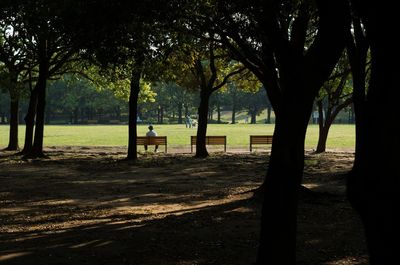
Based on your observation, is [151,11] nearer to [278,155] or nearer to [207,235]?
[207,235]

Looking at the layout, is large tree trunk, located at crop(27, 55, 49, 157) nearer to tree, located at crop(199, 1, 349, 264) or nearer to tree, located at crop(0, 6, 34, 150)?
tree, located at crop(0, 6, 34, 150)

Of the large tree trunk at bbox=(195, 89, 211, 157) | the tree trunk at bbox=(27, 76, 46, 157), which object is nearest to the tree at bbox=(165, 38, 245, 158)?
the large tree trunk at bbox=(195, 89, 211, 157)

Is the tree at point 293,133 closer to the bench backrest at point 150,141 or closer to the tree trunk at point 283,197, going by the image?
the tree trunk at point 283,197

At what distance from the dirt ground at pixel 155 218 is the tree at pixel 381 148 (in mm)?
3543

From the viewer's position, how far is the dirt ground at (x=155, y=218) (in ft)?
24.6

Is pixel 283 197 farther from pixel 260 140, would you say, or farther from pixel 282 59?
pixel 260 140

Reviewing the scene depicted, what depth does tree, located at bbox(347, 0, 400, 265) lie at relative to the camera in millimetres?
3730

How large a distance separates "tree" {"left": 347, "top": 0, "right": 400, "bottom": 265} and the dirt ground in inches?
139

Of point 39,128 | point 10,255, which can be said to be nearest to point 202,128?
point 39,128

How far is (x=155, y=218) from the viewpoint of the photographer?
1038cm

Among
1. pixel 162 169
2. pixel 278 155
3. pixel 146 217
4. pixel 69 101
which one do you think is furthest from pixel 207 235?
pixel 69 101

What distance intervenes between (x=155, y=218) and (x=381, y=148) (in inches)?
280

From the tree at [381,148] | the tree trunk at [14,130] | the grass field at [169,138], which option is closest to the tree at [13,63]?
the tree trunk at [14,130]

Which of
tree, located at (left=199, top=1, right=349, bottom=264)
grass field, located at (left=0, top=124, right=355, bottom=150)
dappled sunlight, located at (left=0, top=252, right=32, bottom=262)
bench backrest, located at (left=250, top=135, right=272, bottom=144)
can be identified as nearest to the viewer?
tree, located at (left=199, top=1, right=349, bottom=264)
